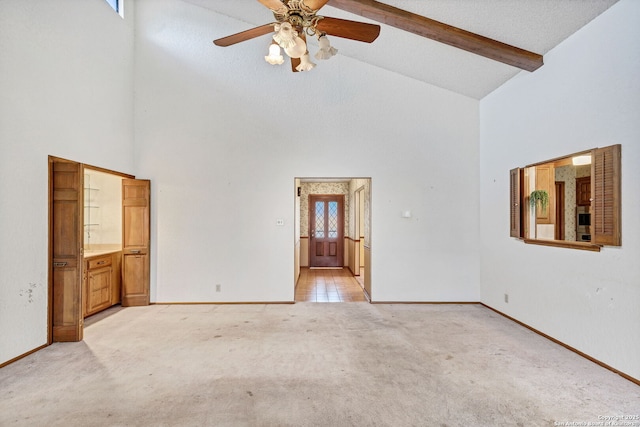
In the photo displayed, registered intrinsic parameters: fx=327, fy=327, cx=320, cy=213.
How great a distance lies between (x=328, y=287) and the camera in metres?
6.49

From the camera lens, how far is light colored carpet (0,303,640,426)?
2275 mm

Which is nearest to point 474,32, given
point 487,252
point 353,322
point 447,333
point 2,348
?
point 487,252

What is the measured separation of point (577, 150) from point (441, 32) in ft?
6.25

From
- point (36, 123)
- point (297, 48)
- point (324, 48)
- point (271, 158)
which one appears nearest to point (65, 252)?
point (36, 123)

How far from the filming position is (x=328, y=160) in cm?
526

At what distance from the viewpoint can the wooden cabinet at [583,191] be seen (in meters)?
6.25

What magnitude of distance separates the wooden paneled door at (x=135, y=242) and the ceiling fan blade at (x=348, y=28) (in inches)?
151

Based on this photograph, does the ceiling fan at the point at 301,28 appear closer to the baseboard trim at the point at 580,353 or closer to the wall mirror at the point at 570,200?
the wall mirror at the point at 570,200

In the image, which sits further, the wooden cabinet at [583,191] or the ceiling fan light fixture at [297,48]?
the wooden cabinet at [583,191]

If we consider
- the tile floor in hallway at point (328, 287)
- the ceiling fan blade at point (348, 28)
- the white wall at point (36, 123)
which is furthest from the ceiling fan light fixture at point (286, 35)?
the tile floor in hallway at point (328, 287)

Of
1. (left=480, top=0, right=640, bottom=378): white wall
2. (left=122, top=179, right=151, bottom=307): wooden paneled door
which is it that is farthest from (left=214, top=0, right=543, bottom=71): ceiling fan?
(left=122, top=179, right=151, bottom=307): wooden paneled door

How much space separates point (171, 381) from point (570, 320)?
3934 mm

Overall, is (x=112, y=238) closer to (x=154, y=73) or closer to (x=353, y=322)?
(x=154, y=73)

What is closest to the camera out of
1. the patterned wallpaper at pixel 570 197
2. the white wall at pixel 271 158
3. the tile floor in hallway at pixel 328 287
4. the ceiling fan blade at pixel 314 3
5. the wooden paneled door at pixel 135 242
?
the ceiling fan blade at pixel 314 3
